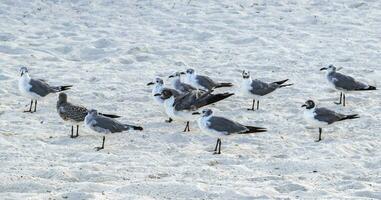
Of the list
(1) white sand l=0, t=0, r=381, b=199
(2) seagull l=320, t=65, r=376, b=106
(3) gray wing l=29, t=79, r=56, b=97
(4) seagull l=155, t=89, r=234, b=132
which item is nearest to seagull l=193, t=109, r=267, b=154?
(1) white sand l=0, t=0, r=381, b=199

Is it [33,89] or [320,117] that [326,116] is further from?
[33,89]

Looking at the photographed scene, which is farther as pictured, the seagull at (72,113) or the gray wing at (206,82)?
the gray wing at (206,82)

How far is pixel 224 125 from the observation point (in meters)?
9.95

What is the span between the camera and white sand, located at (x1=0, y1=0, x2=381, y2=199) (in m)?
8.41

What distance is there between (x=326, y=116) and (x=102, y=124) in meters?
3.15

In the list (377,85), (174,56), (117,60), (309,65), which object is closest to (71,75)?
(117,60)

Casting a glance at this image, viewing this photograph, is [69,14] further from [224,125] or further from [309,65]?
[224,125]

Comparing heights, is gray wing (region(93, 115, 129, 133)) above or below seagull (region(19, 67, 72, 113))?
above

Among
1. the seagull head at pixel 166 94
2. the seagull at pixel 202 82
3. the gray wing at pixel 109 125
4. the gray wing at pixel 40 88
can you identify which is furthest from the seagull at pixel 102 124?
the seagull at pixel 202 82

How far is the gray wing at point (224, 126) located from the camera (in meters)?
9.93

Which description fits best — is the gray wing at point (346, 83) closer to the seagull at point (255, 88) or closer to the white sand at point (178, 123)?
the white sand at point (178, 123)

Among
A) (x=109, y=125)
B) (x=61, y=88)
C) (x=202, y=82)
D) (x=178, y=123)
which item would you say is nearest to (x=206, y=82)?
(x=202, y=82)

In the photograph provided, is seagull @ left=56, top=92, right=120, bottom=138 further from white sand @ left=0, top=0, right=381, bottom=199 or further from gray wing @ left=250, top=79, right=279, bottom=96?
gray wing @ left=250, top=79, right=279, bottom=96

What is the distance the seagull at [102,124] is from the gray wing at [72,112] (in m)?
0.30
